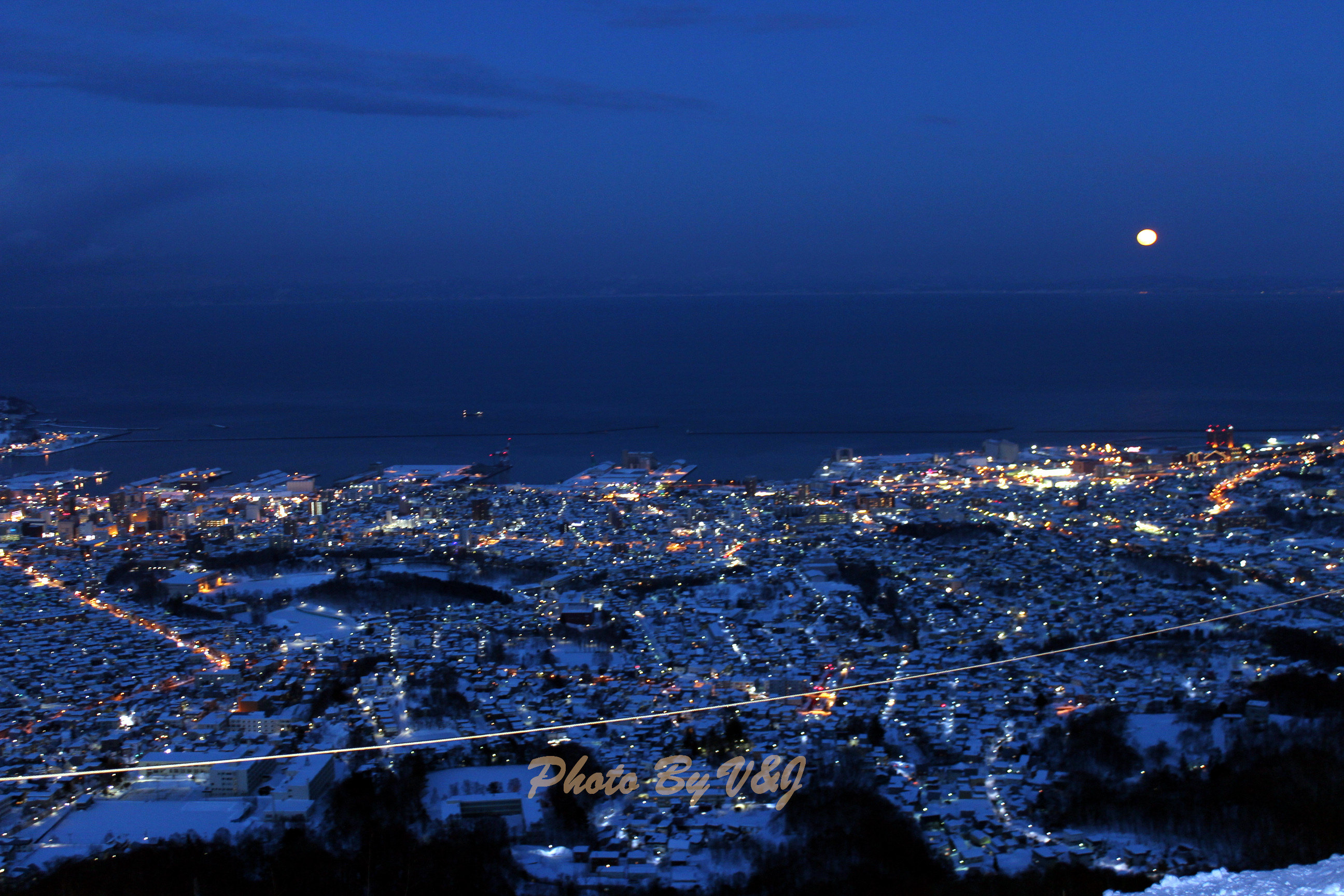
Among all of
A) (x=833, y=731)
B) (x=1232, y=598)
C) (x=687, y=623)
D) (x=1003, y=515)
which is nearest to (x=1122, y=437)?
(x=1003, y=515)

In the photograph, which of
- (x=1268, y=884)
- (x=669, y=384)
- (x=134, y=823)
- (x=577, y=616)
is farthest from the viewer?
(x=669, y=384)

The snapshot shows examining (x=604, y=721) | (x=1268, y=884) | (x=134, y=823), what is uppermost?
(x=1268, y=884)

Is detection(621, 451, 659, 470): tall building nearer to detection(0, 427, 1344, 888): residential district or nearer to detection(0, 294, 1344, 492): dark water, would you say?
detection(0, 294, 1344, 492): dark water

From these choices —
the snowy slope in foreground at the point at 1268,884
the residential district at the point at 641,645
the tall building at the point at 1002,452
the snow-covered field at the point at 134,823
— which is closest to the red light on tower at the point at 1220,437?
the residential district at the point at 641,645

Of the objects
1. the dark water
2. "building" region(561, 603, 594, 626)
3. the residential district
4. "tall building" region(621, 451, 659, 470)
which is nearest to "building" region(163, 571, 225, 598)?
the residential district

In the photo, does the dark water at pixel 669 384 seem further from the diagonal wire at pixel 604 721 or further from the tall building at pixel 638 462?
the diagonal wire at pixel 604 721

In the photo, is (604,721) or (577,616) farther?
(577,616)

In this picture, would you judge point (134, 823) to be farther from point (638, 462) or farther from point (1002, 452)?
point (1002, 452)

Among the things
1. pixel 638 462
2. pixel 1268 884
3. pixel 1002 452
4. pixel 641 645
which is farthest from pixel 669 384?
pixel 1268 884
